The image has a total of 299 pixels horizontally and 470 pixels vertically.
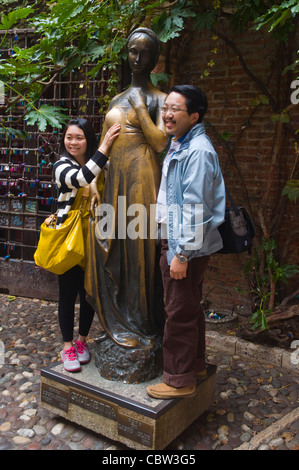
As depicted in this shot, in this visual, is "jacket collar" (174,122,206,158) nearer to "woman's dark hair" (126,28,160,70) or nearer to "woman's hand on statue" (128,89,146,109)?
"woman's hand on statue" (128,89,146,109)

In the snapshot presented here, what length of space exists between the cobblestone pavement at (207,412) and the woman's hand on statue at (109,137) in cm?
176

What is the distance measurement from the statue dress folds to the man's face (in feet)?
0.83

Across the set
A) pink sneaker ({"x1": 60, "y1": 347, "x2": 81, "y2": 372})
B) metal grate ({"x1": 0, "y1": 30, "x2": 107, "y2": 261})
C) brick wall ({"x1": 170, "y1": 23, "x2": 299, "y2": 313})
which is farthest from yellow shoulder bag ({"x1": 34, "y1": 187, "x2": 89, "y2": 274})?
metal grate ({"x1": 0, "y1": 30, "x2": 107, "y2": 261})

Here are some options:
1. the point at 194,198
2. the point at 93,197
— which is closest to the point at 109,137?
the point at 93,197

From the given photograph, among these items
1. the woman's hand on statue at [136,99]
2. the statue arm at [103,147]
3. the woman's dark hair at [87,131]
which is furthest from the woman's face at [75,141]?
the woman's hand on statue at [136,99]

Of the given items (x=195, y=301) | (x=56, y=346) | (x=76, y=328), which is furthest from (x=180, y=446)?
(x=76, y=328)

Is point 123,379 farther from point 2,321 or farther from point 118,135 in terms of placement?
point 2,321

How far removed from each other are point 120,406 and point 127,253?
886mm

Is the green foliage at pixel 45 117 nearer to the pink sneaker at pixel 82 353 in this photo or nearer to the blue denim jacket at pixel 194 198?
the blue denim jacket at pixel 194 198

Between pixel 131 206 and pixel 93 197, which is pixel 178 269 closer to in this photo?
pixel 131 206

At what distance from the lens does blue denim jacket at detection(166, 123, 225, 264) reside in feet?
7.73

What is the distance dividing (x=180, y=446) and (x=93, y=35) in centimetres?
372

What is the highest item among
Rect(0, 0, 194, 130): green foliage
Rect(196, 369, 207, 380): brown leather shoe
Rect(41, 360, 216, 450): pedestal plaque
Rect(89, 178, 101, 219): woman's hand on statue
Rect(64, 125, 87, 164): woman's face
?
Rect(0, 0, 194, 130): green foliage

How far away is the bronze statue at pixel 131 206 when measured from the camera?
273cm
